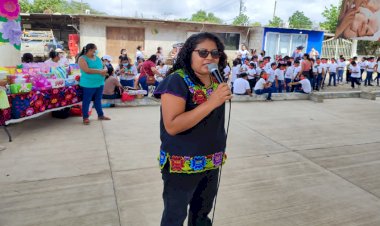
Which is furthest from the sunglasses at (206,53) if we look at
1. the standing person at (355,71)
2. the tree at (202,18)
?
the tree at (202,18)

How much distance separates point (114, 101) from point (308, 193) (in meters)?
5.41

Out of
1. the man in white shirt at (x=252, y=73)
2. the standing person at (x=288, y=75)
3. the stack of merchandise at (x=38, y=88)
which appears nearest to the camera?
the stack of merchandise at (x=38, y=88)

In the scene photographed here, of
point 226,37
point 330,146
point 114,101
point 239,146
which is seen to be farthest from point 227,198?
point 226,37

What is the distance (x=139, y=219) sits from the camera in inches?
119

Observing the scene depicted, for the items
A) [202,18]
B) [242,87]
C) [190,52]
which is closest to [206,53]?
[190,52]

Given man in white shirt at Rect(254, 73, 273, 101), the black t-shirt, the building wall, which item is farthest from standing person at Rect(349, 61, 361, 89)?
the black t-shirt

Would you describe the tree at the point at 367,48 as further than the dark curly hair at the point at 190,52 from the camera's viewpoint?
Yes

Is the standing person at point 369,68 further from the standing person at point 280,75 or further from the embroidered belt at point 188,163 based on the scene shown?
the embroidered belt at point 188,163

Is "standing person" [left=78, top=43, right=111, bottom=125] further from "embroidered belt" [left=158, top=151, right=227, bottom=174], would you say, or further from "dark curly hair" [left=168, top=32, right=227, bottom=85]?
"embroidered belt" [left=158, top=151, right=227, bottom=174]

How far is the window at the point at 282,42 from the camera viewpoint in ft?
71.5

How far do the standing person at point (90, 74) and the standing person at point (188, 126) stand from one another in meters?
4.13

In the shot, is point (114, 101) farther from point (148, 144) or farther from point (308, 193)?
point (308, 193)

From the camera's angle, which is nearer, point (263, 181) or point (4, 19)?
point (263, 181)

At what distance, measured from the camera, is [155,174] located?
4.05 m
